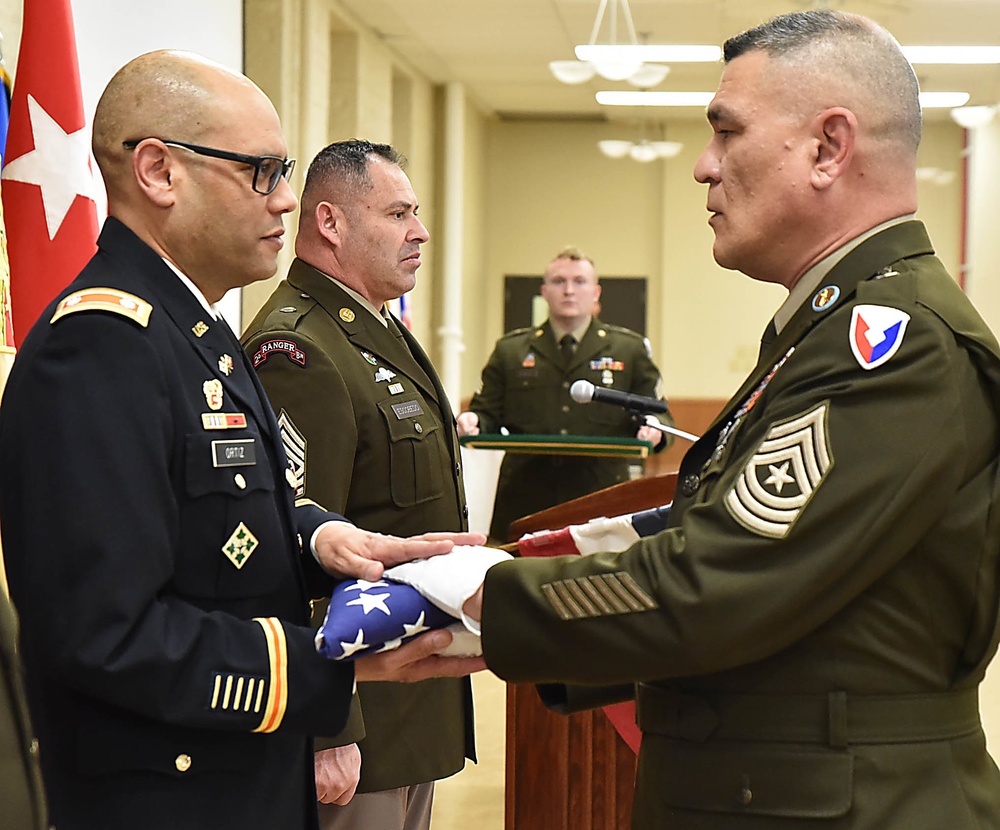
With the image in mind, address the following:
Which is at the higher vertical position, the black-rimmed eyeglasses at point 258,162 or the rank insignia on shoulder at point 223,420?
the black-rimmed eyeglasses at point 258,162

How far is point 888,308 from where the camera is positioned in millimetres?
1446

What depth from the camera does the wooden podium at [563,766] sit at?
9.90ft

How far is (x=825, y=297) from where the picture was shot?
155cm

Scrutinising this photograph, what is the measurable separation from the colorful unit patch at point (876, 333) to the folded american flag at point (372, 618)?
1.99ft

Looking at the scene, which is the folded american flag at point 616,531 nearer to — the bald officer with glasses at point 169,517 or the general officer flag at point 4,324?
the bald officer with glasses at point 169,517

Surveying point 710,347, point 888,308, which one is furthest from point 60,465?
point 710,347

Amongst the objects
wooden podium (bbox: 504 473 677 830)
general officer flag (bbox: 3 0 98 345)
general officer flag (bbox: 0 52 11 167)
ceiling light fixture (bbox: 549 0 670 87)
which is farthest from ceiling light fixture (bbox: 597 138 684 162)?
wooden podium (bbox: 504 473 677 830)

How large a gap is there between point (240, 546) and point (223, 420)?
0.51ft

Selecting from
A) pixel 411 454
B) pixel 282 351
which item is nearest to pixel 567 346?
pixel 411 454

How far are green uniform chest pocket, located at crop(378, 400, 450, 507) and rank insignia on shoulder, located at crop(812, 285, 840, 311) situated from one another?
1153 mm

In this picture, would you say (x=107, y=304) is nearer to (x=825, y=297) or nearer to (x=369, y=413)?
(x=825, y=297)

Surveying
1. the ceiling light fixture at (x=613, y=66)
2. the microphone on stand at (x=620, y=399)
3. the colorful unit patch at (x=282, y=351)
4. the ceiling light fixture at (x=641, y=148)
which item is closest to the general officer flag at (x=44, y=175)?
the colorful unit patch at (x=282, y=351)

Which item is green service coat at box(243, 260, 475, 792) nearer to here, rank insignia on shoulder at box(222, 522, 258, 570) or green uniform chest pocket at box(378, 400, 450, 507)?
green uniform chest pocket at box(378, 400, 450, 507)

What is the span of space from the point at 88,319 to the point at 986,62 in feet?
35.8
